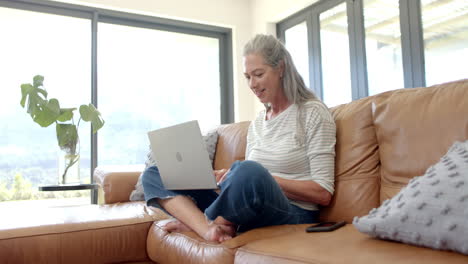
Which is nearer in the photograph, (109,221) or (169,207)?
(169,207)

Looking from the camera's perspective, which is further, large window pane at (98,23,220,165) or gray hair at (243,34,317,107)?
large window pane at (98,23,220,165)

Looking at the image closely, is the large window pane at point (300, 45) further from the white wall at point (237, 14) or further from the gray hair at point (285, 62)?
the gray hair at point (285, 62)

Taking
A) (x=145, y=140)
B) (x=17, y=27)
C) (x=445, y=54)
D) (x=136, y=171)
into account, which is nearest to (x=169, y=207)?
(x=136, y=171)

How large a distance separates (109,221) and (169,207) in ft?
1.30

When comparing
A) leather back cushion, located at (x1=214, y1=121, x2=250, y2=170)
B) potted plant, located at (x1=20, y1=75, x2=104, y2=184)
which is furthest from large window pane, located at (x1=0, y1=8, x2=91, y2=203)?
leather back cushion, located at (x1=214, y1=121, x2=250, y2=170)

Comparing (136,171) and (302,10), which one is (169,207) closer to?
(136,171)

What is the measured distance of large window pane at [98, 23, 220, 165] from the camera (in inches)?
138

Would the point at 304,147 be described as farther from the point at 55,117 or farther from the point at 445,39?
the point at 55,117

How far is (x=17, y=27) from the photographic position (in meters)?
3.20

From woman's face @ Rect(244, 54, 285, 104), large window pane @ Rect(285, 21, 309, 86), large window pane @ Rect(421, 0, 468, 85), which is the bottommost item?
woman's face @ Rect(244, 54, 285, 104)

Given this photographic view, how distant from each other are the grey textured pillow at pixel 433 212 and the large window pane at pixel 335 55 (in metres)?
2.30

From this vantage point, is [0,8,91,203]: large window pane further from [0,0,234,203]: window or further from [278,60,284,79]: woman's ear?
[278,60,284,79]: woman's ear

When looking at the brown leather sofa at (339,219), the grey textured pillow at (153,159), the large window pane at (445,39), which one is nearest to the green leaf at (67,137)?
the grey textured pillow at (153,159)

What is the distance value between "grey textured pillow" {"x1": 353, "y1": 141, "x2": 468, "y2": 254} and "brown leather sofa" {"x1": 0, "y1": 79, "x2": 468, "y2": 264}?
0.03 m
